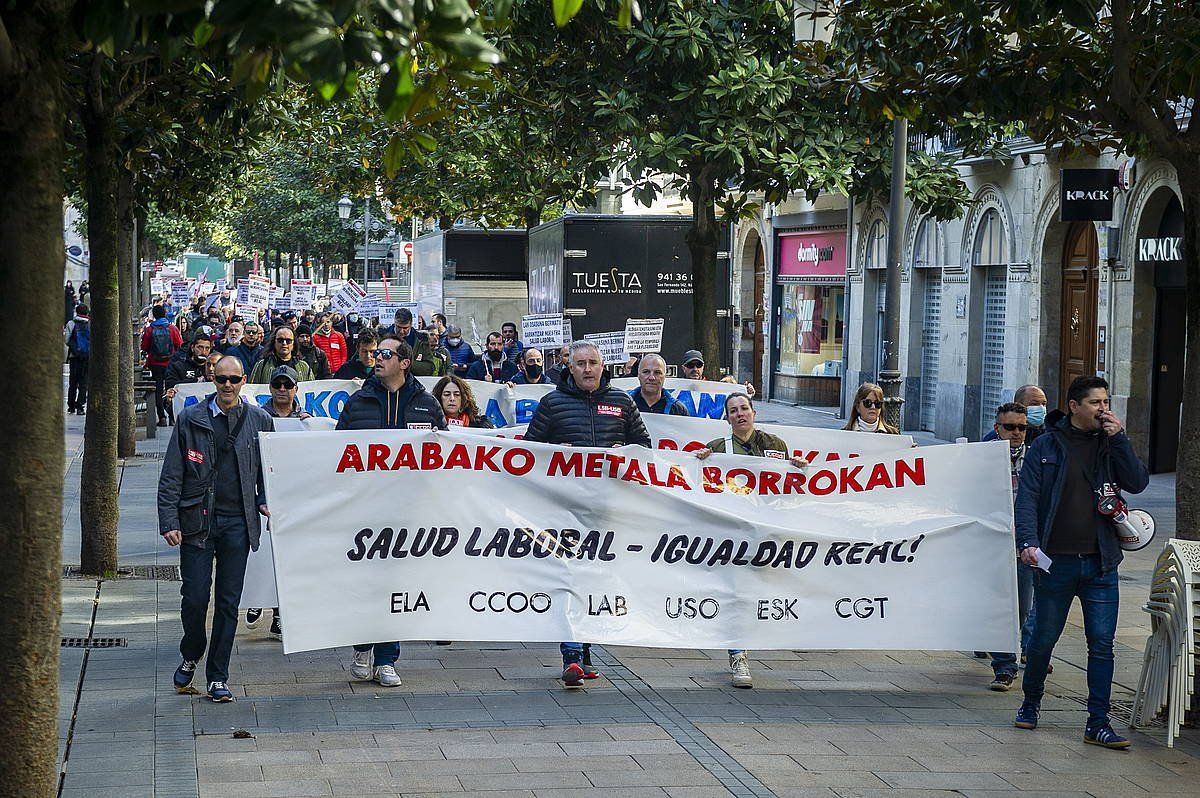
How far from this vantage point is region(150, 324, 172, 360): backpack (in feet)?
83.4

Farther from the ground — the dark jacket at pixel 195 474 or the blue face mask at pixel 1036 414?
the blue face mask at pixel 1036 414

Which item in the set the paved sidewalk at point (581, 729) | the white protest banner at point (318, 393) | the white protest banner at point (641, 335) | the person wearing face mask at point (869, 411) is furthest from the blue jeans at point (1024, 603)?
the white protest banner at point (641, 335)

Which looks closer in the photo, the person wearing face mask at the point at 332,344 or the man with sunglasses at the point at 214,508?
the man with sunglasses at the point at 214,508

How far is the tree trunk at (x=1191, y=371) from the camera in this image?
911 centimetres

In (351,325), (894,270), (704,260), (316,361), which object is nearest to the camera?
(704,260)

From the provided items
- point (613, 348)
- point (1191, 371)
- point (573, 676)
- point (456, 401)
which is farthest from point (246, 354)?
point (1191, 371)

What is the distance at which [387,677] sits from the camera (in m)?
8.62

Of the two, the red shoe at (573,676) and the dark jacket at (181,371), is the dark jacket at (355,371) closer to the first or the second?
the dark jacket at (181,371)

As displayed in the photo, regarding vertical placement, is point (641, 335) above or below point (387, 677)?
above

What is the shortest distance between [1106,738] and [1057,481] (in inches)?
49.8

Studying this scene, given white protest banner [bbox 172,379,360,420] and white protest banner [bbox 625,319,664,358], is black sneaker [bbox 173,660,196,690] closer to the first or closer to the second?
white protest banner [bbox 172,379,360,420]

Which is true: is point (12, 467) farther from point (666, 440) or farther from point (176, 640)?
point (666, 440)

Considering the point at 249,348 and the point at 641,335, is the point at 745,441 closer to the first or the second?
the point at 641,335

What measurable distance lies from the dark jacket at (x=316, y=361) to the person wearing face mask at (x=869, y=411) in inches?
354
